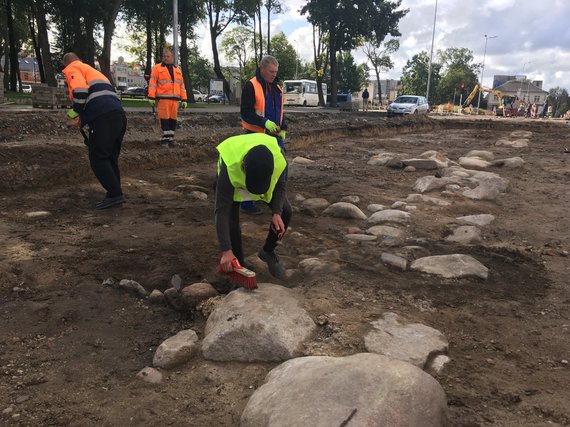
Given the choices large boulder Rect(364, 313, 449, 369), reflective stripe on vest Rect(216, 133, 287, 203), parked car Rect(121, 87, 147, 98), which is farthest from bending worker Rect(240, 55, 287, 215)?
parked car Rect(121, 87, 147, 98)

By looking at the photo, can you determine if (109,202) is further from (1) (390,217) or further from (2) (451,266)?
(2) (451,266)

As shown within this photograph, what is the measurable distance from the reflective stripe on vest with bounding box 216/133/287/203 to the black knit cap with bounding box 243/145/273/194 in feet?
0.27

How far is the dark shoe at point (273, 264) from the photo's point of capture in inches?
142

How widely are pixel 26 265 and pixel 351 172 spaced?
5997 mm

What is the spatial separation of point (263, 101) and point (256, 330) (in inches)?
116

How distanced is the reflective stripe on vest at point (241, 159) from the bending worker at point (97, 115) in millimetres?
2666

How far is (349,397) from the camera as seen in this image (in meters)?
2.05

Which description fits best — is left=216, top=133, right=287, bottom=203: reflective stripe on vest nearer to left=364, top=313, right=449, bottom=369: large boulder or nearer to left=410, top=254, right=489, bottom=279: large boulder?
left=364, top=313, right=449, bottom=369: large boulder

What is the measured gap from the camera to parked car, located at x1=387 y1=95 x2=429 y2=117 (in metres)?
26.8

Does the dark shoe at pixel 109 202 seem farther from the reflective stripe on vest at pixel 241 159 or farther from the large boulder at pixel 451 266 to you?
the large boulder at pixel 451 266

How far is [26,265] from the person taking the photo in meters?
3.70

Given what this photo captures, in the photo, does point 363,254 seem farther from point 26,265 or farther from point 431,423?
point 26,265

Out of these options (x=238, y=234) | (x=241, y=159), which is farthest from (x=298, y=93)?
(x=241, y=159)

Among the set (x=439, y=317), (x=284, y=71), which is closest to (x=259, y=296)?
(x=439, y=317)
